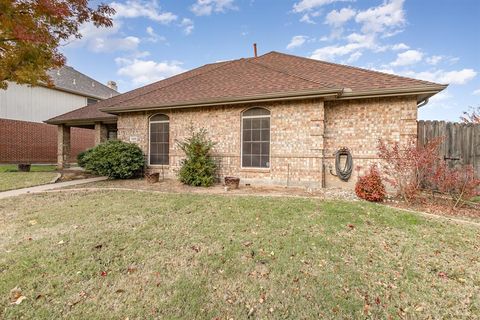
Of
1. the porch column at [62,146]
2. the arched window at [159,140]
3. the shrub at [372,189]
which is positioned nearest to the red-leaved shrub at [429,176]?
the shrub at [372,189]

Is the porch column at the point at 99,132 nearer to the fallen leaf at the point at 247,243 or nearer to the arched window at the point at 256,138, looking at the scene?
the arched window at the point at 256,138

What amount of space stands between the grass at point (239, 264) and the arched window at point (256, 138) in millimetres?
3461

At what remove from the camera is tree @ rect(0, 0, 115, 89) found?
25.8 ft

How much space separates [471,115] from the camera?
39.8 feet

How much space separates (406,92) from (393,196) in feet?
10.4

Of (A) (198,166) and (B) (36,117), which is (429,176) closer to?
(A) (198,166)

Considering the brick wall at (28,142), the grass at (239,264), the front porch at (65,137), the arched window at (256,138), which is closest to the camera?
the grass at (239,264)

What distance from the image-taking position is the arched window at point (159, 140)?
10.2 m

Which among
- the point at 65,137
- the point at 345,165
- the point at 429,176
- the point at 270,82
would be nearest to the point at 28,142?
the point at 65,137

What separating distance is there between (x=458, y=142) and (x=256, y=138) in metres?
6.11

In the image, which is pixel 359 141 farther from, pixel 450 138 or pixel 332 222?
pixel 332 222

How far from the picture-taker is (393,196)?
6.80 metres

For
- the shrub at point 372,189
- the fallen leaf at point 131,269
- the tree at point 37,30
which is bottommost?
the fallen leaf at point 131,269

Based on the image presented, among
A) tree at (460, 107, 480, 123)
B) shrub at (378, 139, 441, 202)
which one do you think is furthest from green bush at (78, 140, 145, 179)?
tree at (460, 107, 480, 123)
